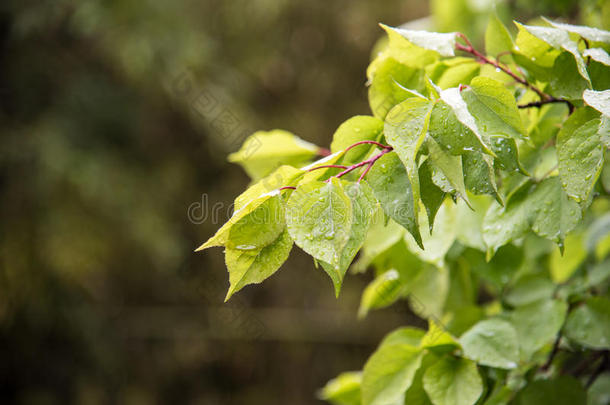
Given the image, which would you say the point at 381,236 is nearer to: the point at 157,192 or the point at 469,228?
the point at 469,228

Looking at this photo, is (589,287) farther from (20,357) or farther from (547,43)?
(20,357)

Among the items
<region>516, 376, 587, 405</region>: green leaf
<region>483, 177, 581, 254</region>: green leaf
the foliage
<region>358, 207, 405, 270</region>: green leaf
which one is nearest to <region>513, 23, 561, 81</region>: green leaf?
the foliage

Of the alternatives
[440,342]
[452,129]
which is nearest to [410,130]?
[452,129]

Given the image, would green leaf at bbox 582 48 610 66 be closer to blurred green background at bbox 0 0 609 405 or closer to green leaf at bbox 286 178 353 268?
green leaf at bbox 286 178 353 268

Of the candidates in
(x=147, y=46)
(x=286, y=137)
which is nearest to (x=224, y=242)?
(x=286, y=137)

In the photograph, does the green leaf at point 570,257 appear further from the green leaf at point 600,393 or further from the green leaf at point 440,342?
the green leaf at point 440,342

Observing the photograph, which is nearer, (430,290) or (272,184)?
(272,184)
